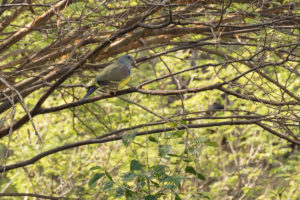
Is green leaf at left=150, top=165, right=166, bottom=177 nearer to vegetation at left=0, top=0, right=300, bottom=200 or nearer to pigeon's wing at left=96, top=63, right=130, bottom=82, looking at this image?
vegetation at left=0, top=0, right=300, bottom=200

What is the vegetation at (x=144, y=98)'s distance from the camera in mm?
3393

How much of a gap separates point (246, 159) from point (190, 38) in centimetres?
519

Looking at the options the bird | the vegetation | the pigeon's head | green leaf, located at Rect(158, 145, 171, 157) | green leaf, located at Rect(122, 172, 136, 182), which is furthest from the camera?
the pigeon's head

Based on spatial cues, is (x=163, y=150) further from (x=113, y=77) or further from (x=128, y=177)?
(x=113, y=77)

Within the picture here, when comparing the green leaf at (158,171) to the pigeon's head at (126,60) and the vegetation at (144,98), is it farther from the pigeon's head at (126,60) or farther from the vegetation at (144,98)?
the pigeon's head at (126,60)

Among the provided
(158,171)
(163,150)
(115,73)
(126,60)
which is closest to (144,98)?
(126,60)

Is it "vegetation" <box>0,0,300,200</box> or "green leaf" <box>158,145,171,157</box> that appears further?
"vegetation" <box>0,0,300,200</box>

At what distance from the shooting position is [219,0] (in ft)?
14.9

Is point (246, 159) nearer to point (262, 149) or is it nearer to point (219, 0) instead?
point (262, 149)

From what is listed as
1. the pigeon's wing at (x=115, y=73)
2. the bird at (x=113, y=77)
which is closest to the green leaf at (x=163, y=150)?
the bird at (x=113, y=77)

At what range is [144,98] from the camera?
8711 millimetres

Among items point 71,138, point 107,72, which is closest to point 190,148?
point 107,72

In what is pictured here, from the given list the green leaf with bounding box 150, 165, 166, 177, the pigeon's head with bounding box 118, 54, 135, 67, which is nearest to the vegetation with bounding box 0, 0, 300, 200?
the green leaf with bounding box 150, 165, 166, 177

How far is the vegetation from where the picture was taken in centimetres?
339
